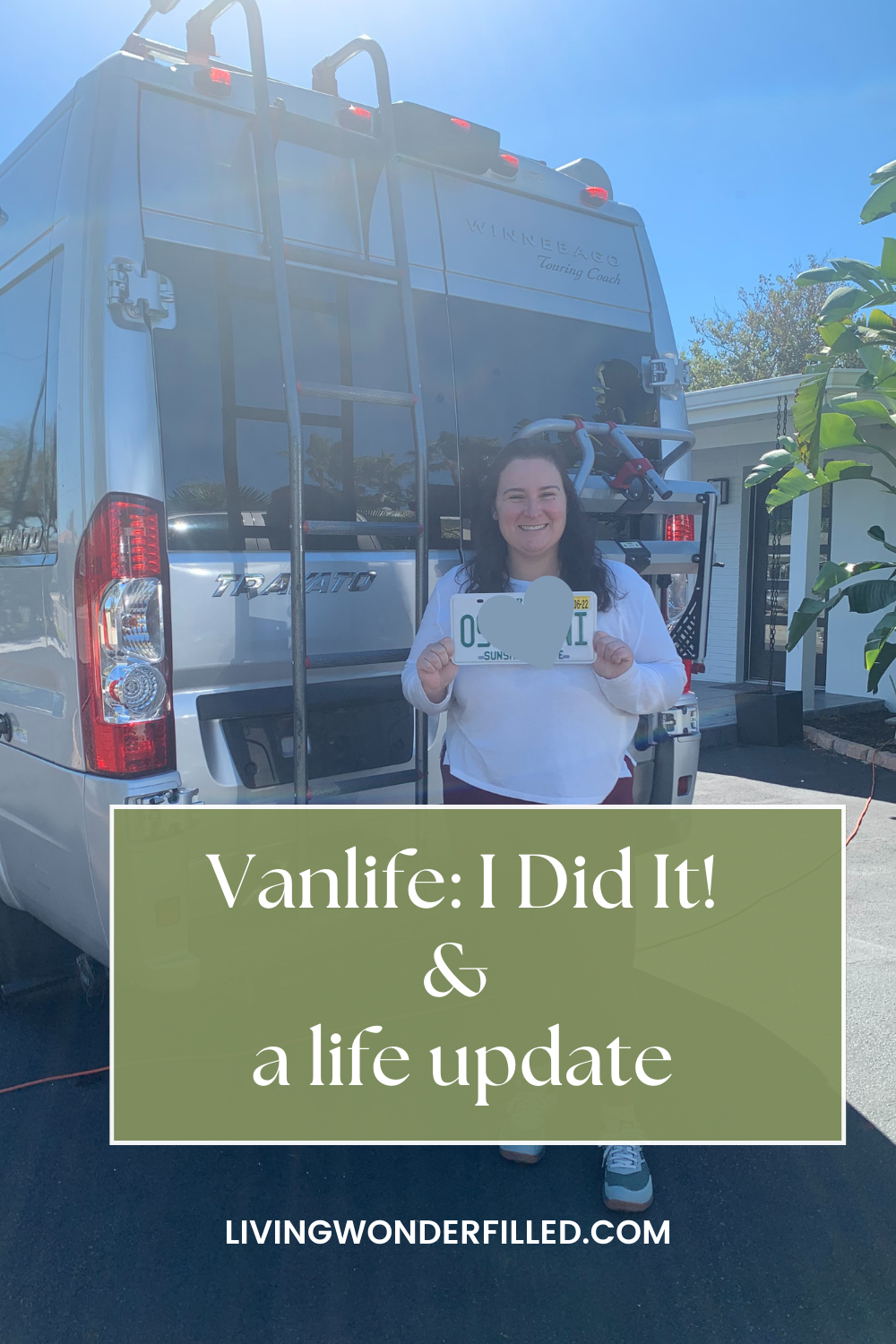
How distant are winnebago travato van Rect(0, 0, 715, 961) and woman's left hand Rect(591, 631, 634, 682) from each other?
31.3 inches

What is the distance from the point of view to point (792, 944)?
4.28 m

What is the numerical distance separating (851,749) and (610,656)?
258 inches

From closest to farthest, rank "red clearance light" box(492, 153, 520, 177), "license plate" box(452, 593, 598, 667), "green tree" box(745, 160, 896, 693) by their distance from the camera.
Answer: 1. "license plate" box(452, 593, 598, 667)
2. "red clearance light" box(492, 153, 520, 177)
3. "green tree" box(745, 160, 896, 693)

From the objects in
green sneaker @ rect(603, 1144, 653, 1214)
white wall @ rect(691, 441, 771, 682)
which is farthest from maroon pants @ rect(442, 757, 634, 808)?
white wall @ rect(691, 441, 771, 682)

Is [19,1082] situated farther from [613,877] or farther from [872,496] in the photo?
[872,496]

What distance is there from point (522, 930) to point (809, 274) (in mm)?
6356

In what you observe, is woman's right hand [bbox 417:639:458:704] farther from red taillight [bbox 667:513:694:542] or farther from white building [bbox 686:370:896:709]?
white building [bbox 686:370:896:709]

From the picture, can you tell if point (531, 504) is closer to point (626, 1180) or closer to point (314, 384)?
point (314, 384)

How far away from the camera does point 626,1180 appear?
2.63 metres

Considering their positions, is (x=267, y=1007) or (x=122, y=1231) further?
(x=267, y=1007)

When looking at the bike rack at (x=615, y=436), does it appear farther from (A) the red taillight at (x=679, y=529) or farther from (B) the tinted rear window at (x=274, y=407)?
(B) the tinted rear window at (x=274, y=407)

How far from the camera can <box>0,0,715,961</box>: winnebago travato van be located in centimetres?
262

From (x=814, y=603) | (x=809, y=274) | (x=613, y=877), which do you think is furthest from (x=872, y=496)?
(x=613, y=877)

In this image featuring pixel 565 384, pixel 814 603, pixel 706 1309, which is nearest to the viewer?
pixel 706 1309
